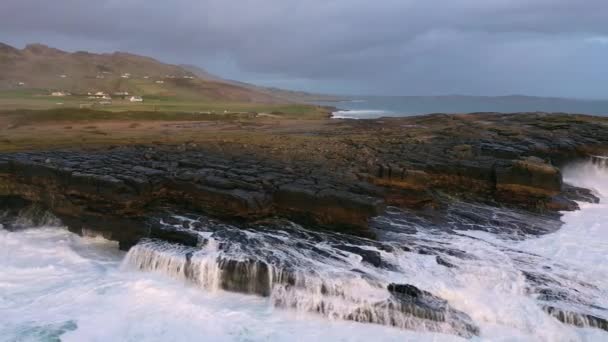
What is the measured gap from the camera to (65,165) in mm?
18219

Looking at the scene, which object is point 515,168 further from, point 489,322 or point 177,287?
point 177,287

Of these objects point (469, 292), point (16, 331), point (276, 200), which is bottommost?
point (16, 331)

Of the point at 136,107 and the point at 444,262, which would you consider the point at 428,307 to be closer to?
the point at 444,262

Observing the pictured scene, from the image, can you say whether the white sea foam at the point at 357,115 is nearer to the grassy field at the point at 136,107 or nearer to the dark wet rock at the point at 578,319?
the grassy field at the point at 136,107

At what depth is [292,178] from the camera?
58.7 feet

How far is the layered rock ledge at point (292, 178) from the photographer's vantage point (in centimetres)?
1589

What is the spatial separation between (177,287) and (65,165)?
28.6ft

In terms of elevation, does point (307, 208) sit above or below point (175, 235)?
above

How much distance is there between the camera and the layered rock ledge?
15.9m

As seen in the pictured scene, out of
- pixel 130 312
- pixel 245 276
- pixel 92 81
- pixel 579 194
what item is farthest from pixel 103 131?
pixel 92 81

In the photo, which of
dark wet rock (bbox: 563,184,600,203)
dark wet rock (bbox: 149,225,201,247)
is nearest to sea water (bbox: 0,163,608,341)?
dark wet rock (bbox: 149,225,201,247)

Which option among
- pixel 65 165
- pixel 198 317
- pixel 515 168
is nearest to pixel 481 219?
pixel 515 168

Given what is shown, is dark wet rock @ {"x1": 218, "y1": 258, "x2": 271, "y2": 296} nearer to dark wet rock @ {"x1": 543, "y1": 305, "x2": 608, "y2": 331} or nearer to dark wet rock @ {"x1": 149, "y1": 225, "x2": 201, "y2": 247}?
dark wet rock @ {"x1": 149, "y1": 225, "x2": 201, "y2": 247}

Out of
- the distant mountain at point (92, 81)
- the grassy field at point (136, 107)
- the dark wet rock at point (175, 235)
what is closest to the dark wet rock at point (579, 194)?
the dark wet rock at point (175, 235)
